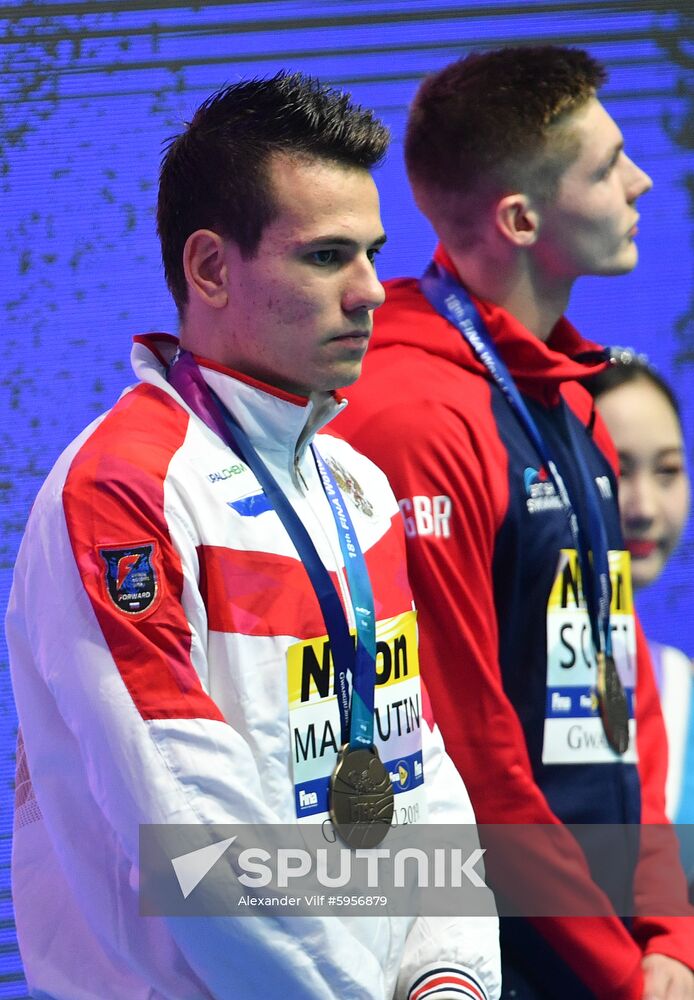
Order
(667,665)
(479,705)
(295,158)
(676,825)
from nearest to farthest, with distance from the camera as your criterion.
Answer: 1. (295,158)
2. (479,705)
3. (676,825)
4. (667,665)

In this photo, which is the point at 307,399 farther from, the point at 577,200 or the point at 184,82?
the point at 184,82

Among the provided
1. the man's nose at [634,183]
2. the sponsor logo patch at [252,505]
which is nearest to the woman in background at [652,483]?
the man's nose at [634,183]

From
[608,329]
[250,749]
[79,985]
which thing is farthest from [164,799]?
[608,329]

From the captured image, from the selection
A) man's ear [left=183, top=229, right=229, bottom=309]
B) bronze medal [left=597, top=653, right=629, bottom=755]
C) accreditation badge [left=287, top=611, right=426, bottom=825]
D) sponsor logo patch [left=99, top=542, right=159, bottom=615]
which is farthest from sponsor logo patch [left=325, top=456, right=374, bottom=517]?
bronze medal [left=597, top=653, right=629, bottom=755]

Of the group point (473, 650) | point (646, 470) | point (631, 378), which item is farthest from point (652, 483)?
point (473, 650)

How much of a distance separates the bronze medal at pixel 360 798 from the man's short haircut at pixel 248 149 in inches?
21.9

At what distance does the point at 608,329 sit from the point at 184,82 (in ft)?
3.13

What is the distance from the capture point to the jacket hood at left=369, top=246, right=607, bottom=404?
6.98 feet

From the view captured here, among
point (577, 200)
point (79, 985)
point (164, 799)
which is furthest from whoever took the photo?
point (577, 200)

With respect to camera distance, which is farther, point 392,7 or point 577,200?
point 392,7

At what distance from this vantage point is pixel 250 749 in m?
1.46

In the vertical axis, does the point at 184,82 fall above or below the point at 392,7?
below

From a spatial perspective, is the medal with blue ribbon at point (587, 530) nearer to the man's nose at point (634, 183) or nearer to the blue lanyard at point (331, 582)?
the man's nose at point (634, 183)

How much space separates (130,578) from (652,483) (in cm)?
150
